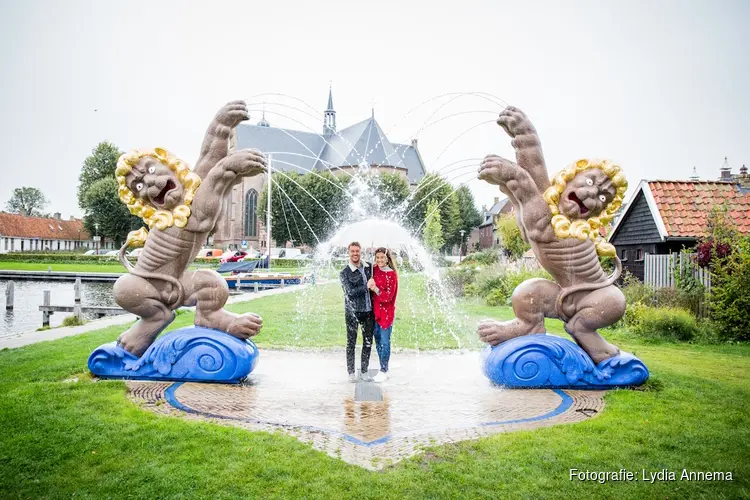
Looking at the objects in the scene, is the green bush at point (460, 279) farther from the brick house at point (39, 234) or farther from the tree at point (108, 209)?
the brick house at point (39, 234)

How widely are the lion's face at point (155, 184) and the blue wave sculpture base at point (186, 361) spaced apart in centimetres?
172

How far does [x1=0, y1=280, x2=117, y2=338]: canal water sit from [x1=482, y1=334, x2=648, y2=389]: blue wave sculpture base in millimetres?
10922

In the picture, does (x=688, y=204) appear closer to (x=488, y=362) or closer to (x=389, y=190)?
(x=488, y=362)

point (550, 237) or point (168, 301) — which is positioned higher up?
point (550, 237)

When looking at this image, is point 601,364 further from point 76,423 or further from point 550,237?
point 76,423

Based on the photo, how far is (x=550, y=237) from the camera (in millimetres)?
6863

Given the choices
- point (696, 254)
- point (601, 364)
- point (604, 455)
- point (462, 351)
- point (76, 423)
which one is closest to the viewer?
point (604, 455)

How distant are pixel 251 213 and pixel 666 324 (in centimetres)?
5649

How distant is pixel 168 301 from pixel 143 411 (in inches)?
77.4

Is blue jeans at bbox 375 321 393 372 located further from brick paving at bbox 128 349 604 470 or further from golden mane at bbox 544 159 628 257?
golden mane at bbox 544 159 628 257

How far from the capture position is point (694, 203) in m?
14.8

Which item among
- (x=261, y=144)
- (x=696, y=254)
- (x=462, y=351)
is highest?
(x=261, y=144)

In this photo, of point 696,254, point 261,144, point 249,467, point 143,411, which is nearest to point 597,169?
point 249,467

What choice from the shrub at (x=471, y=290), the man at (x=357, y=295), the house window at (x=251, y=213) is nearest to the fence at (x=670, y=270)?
the shrub at (x=471, y=290)
